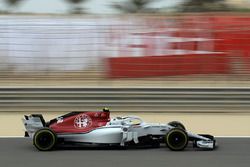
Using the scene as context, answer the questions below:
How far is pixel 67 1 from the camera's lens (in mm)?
27328

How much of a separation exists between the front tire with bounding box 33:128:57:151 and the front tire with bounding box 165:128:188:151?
69.9 inches

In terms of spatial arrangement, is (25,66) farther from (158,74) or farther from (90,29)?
(158,74)

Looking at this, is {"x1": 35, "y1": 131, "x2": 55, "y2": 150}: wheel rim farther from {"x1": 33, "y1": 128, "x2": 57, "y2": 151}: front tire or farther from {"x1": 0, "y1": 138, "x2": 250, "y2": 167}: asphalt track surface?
{"x1": 0, "y1": 138, "x2": 250, "y2": 167}: asphalt track surface

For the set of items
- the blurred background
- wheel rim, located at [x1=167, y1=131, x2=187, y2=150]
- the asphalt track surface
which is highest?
the blurred background

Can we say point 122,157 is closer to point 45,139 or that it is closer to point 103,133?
point 103,133

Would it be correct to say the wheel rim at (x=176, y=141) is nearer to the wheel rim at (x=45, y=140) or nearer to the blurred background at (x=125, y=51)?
the wheel rim at (x=45, y=140)

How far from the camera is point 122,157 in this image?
9680 millimetres

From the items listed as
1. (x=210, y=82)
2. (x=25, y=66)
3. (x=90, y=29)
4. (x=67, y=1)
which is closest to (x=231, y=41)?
(x=210, y=82)

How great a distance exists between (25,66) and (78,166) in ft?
28.9

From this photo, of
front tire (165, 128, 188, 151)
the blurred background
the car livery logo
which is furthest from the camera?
the blurred background

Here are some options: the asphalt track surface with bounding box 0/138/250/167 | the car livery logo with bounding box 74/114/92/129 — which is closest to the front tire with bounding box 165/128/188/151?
the asphalt track surface with bounding box 0/138/250/167

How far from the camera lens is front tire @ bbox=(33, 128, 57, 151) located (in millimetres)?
10141

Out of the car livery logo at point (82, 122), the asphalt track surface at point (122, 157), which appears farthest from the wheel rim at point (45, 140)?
the car livery logo at point (82, 122)

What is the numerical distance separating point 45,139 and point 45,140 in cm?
2
